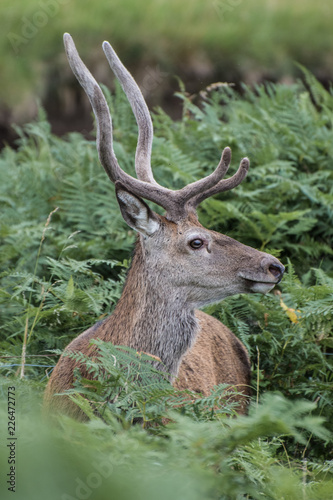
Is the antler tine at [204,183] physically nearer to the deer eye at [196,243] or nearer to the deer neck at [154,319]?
the deer eye at [196,243]

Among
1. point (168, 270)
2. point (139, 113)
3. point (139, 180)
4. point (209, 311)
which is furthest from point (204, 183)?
point (209, 311)

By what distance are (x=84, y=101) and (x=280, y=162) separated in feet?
18.5

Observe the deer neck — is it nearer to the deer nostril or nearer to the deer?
the deer

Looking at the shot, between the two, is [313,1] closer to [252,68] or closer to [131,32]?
[252,68]

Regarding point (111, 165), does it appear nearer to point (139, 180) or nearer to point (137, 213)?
point (139, 180)

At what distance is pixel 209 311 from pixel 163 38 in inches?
303

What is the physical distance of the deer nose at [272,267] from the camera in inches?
182

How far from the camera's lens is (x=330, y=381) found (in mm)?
5203

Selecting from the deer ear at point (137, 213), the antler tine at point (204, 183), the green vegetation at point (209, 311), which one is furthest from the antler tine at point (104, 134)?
the green vegetation at point (209, 311)

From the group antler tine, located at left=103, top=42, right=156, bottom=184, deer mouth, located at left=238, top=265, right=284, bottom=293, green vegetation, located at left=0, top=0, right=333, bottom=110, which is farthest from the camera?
green vegetation, located at left=0, top=0, right=333, bottom=110

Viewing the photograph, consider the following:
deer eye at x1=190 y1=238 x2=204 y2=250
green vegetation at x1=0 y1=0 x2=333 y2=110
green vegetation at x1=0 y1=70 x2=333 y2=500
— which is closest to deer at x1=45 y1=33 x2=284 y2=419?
deer eye at x1=190 y1=238 x2=204 y2=250

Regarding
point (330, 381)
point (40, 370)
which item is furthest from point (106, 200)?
point (330, 381)

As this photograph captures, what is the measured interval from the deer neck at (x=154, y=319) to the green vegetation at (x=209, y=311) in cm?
34

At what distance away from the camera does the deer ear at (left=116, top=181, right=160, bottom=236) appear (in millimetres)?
4516
